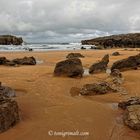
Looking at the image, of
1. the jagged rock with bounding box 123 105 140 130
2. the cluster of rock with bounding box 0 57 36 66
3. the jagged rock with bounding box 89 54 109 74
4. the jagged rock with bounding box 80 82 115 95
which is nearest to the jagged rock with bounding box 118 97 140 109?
the jagged rock with bounding box 123 105 140 130

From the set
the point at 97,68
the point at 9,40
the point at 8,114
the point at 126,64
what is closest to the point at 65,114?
the point at 8,114

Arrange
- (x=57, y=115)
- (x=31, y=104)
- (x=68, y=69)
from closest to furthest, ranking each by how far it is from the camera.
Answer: (x=57, y=115) < (x=31, y=104) < (x=68, y=69)

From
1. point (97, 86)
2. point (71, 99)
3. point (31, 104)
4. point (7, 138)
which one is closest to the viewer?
point (7, 138)

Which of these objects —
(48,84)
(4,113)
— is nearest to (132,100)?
(4,113)

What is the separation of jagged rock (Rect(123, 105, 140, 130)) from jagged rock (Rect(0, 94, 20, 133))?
2476 mm

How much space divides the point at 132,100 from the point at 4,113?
11.1ft

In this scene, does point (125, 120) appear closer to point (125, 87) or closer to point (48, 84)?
point (125, 87)

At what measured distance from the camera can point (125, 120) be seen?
21.7 ft

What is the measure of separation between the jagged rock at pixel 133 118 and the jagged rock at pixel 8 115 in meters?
2.48

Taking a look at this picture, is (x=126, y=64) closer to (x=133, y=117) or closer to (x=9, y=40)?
(x=133, y=117)

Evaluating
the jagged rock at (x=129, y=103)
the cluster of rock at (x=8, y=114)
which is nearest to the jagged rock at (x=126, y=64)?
the jagged rock at (x=129, y=103)

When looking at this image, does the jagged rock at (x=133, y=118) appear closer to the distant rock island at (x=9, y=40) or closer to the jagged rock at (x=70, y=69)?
the jagged rock at (x=70, y=69)

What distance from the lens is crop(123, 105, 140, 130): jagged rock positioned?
20.5 ft

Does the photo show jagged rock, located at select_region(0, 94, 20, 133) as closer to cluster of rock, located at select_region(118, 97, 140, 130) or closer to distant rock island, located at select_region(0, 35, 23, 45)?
cluster of rock, located at select_region(118, 97, 140, 130)
